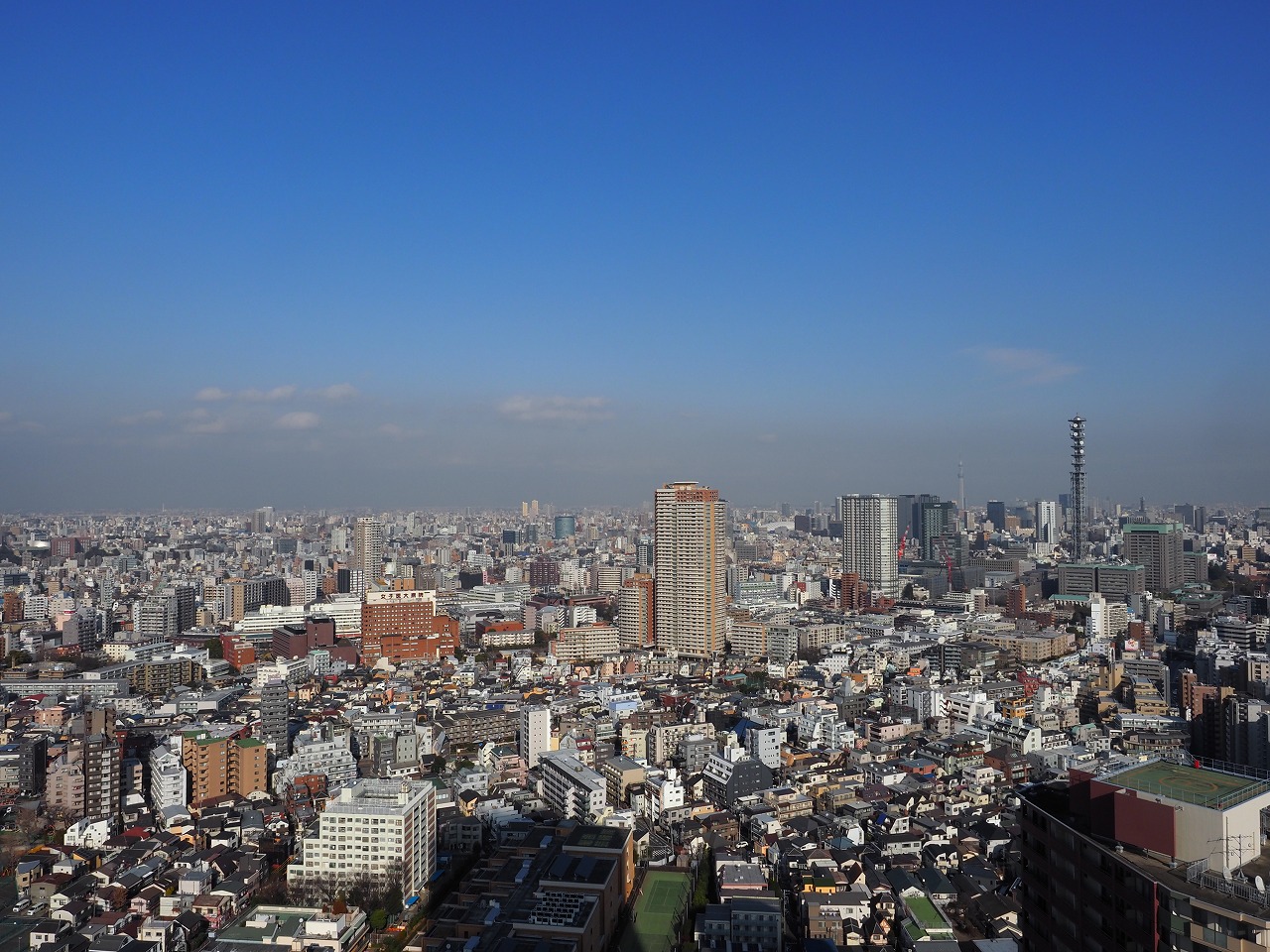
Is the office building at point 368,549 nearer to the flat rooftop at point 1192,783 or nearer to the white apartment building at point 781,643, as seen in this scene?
the white apartment building at point 781,643

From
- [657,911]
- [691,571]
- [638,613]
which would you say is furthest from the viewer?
[638,613]

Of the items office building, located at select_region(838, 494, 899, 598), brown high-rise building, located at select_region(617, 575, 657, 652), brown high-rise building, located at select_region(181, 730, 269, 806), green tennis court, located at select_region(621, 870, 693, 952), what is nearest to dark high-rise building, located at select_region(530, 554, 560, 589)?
office building, located at select_region(838, 494, 899, 598)

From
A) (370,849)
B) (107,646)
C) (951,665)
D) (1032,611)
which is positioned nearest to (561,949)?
(370,849)

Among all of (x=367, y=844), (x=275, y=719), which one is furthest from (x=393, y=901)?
(x=275, y=719)

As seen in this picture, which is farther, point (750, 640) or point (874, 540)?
point (874, 540)

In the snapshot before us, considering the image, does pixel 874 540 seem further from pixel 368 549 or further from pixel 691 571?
pixel 368 549

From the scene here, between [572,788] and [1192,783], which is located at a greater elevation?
[1192,783]

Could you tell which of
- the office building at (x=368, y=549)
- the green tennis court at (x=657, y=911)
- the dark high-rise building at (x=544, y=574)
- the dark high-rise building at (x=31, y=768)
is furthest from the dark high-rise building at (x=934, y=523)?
the dark high-rise building at (x=31, y=768)
